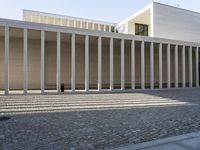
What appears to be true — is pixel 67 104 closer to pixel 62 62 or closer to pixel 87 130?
pixel 87 130

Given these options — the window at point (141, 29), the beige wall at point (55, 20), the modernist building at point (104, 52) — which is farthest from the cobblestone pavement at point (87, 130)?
the beige wall at point (55, 20)

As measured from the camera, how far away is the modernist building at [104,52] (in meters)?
A: 17.7

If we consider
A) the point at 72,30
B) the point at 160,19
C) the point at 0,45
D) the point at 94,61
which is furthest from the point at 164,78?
the point at 0,45

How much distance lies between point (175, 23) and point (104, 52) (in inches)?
344

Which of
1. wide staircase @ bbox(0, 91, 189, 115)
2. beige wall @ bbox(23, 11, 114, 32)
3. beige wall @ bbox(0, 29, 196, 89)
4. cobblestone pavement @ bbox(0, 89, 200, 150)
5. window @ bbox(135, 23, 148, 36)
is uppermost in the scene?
beige wall @ bbox(23, 11, 114, 32)

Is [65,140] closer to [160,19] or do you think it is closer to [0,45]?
[0,45]

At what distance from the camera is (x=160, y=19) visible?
2323cm

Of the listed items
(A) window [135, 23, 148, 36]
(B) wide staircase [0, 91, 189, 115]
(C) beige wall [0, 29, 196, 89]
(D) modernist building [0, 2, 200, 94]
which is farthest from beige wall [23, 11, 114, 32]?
(B) wide staircase [0, 91, 189, 115]

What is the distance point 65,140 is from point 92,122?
1905 millimetres

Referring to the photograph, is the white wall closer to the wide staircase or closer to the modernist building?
the modernist building

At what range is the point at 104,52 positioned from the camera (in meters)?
23.8

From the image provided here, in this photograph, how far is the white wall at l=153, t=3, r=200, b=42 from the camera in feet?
75.8

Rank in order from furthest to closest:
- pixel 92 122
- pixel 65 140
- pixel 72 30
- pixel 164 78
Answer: pixel 164 78 → pixel 72 30 → pixel 92 122 → pixel 65 140

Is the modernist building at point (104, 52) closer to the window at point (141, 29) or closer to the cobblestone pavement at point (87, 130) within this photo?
the window at point (141, 29)
